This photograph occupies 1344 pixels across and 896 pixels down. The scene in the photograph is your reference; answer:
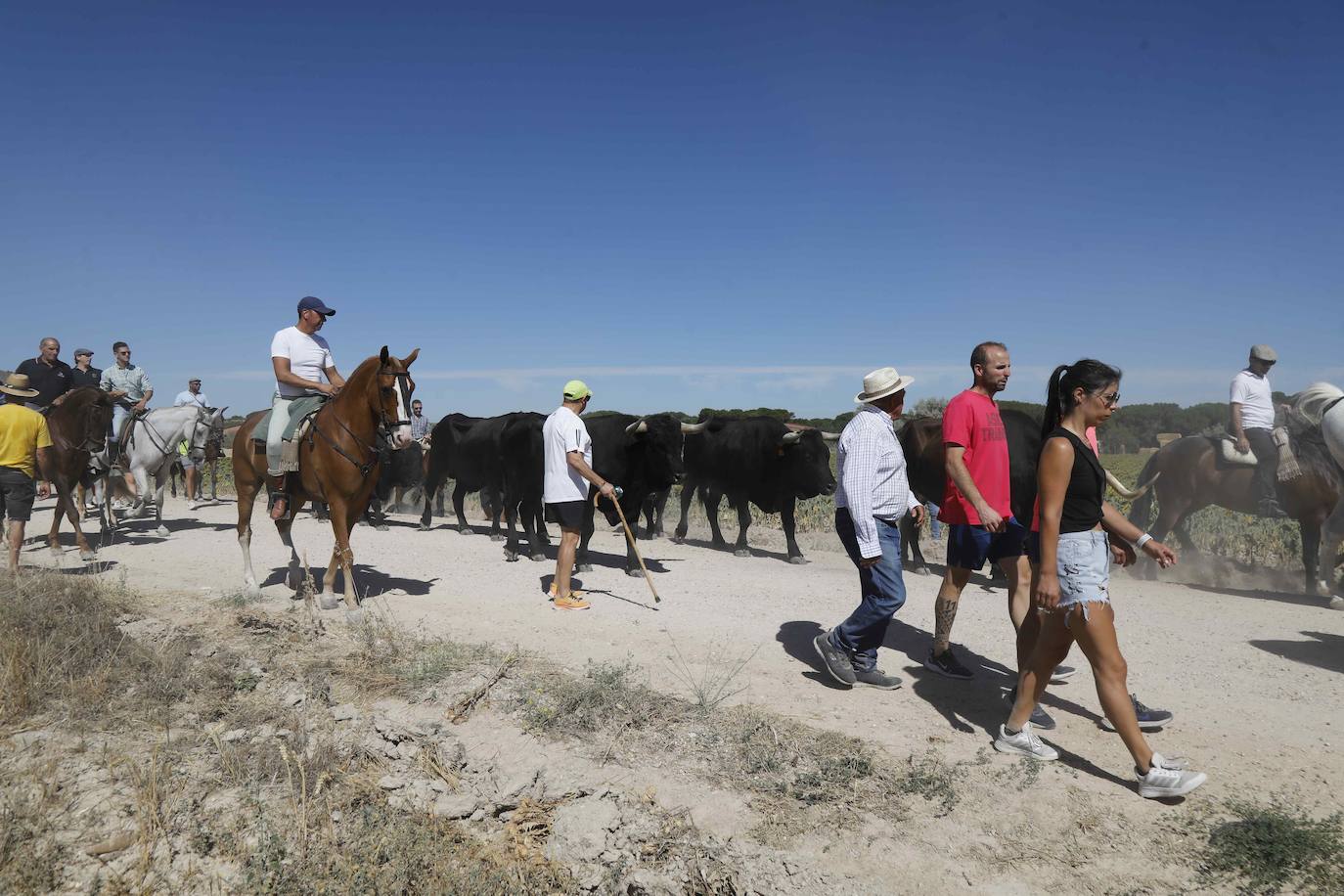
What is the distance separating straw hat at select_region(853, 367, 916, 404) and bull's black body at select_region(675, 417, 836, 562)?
5.29 meters

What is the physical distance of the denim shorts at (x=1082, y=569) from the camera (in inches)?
162

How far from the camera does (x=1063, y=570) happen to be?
416 cm

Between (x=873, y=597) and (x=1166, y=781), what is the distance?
1916mm

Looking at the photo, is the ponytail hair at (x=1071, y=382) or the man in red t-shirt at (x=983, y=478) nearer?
the ponytail hair at (x=1071, y=382)

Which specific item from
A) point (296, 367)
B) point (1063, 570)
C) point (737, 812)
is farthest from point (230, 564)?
point (1063, 570)

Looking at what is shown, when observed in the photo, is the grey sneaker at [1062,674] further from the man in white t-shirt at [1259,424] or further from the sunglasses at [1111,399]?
the man in white t-shirt at [1259,424]

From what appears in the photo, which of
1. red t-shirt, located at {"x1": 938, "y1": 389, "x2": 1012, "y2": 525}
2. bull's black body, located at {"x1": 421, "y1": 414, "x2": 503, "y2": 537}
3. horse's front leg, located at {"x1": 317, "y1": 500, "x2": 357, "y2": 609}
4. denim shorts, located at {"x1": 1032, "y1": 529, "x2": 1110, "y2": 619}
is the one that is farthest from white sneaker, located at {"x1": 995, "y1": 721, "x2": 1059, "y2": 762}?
bull's black body, located at {"x1": 421, "y1": 414, "x2": 503, "y2": 537}

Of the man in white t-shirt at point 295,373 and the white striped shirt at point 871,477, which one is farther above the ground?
the man in white t-shirt at point 295,373

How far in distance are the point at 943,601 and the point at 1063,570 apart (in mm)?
1810

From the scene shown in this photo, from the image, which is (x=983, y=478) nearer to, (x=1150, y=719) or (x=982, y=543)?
(x=982, y=543)

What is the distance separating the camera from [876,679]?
5.75m

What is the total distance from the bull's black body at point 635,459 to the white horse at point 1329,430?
7288 mm

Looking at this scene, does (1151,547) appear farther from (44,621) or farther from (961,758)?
(44,621)

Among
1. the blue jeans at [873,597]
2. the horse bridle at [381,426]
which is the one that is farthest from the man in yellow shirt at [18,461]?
the blue jeans at [873,597]
